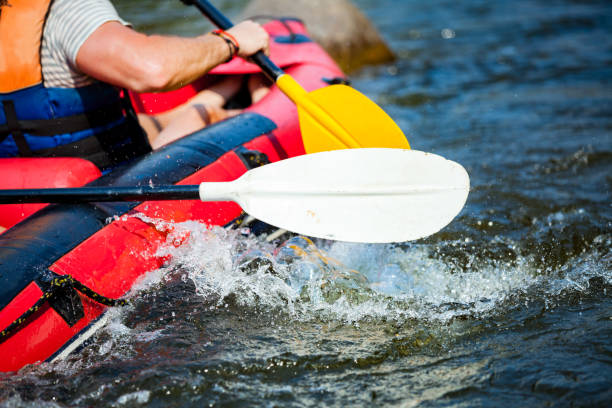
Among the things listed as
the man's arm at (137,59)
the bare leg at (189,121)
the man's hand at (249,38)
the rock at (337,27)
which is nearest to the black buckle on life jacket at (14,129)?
the man's arm at (137,59)

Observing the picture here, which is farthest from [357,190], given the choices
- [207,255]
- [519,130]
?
[519,130]

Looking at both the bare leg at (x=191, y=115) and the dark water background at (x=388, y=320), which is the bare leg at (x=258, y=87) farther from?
the dark water background at (x=388, y=320)

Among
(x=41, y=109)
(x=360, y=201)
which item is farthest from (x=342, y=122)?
(x=41, y=109)

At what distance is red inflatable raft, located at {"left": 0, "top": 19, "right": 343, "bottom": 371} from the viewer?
1945mm

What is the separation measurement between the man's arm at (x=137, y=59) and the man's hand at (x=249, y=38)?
0.37 m

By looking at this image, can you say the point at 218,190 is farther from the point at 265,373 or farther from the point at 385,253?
the point at 385,253

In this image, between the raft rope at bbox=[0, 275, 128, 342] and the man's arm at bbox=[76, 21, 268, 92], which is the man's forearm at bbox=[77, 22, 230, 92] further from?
the raft rope at bbox=[0, 275, 128, 342]

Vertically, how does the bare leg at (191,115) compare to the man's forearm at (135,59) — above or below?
below

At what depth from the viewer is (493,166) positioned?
3.95 meters

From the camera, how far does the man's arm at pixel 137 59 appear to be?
7.64 ft

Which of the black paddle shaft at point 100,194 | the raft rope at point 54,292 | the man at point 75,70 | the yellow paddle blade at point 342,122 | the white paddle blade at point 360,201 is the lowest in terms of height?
the raft rope at point 54,292

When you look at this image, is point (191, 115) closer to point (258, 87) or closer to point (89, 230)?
point (258, 87)

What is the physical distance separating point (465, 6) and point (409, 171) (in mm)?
8190

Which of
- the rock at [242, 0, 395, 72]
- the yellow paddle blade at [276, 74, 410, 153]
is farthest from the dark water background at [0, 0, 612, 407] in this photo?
the rock at [242, 0, 395, 72]
